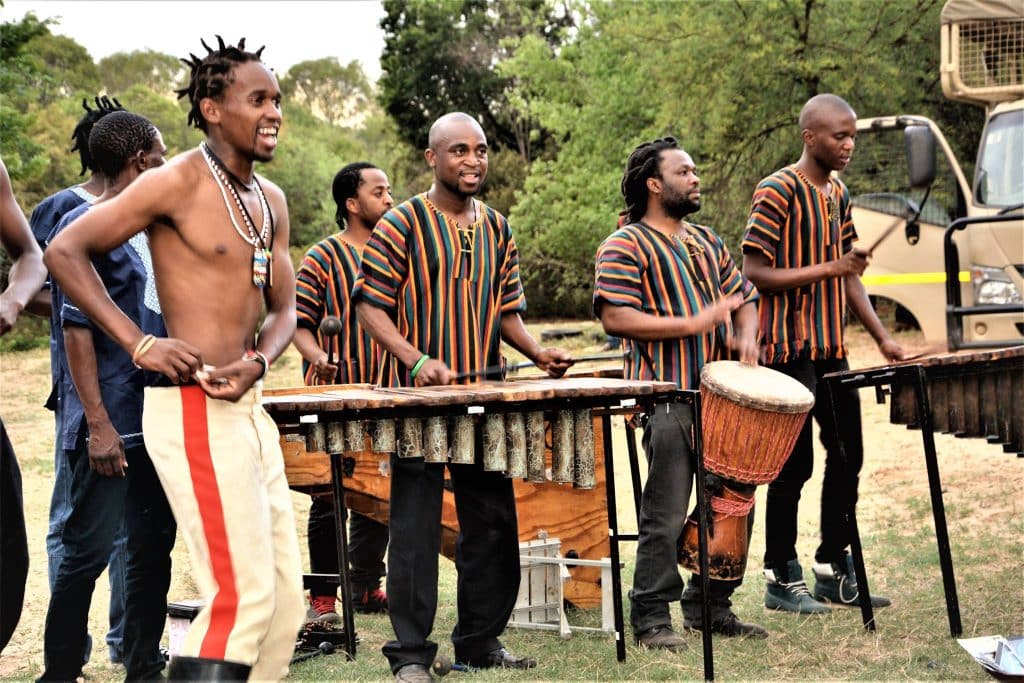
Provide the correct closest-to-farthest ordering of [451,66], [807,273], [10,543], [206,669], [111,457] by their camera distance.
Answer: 1. [206,669]
2. [10,543]
3. [111,457]
4. [807,273]
5. [451,66]

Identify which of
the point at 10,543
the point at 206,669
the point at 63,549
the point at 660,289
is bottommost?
the point at 206,669

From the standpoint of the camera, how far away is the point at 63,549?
5.26 metres

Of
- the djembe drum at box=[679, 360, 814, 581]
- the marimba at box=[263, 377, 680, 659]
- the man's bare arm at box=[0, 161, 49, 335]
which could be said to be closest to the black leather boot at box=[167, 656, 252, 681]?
the marimba at box=[263, 377, 680, 659]

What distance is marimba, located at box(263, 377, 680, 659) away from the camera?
5082 mm

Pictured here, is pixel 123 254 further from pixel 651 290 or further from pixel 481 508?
pixel 651 290

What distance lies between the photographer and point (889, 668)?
5914 mm

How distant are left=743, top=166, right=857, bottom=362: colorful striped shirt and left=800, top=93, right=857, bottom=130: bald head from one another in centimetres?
28

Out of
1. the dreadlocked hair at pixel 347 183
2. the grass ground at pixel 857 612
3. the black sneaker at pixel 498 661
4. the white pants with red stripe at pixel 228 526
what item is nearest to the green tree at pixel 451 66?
the grass ground at pixel 857 612

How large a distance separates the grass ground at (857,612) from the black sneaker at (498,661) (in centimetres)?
8

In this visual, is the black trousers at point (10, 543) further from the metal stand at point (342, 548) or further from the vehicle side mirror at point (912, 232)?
the vehicle side mirror at point (912, 232)

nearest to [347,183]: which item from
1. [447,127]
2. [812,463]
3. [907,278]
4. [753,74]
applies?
[447,127]

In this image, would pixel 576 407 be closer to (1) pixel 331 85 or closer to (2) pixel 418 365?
(2) pixel 418 365

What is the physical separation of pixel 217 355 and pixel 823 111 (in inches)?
156

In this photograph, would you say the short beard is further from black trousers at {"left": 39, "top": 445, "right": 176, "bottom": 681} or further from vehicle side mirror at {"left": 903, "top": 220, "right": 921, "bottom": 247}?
vehicle side mirror at {"left": 903, "top": 220, "right": 921, "bottom": 247}
